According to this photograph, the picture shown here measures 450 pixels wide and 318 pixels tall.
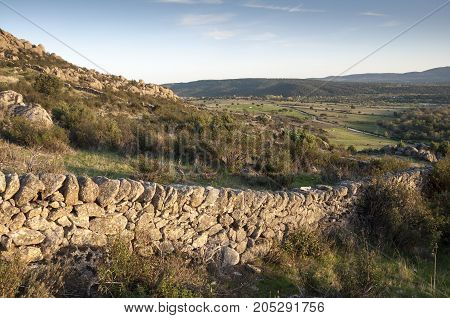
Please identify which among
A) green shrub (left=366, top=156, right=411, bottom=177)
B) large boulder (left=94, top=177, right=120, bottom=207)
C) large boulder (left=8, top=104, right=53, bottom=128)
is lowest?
green shrub (left=366, top=156, right=411, bottom=177)

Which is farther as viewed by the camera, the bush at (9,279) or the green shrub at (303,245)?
the green shrub at (303,245)

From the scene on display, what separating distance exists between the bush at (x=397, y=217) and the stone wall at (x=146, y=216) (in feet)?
5.04

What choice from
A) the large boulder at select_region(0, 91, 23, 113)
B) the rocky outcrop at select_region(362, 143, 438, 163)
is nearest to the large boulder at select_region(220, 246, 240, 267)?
the large boulder at select_region(0, 91, 23, 113)

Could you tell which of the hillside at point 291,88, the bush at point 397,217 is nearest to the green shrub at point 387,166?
the bush at point 397,217

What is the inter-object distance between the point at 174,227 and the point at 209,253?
0.78m

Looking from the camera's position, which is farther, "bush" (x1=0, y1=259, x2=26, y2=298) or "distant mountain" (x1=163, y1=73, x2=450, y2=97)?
"distant mountain" (x1=163, y1=73, x2=450, y2=97)

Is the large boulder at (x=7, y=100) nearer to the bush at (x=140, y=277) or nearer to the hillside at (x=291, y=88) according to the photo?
the bush at (x=140, y=277)

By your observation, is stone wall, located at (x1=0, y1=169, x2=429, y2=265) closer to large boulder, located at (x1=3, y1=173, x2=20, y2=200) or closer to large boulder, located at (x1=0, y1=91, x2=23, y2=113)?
large boulder, located at (x1=3, y1=173, x2=20, y2=200)

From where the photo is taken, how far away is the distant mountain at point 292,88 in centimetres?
10796

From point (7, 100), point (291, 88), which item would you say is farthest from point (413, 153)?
point (291, 88)

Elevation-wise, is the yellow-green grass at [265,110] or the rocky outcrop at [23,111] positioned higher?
the rocky outcrop at [23,111]

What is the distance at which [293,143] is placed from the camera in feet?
50.9

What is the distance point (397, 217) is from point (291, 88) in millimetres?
108054

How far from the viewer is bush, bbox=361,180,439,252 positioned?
8.66m
